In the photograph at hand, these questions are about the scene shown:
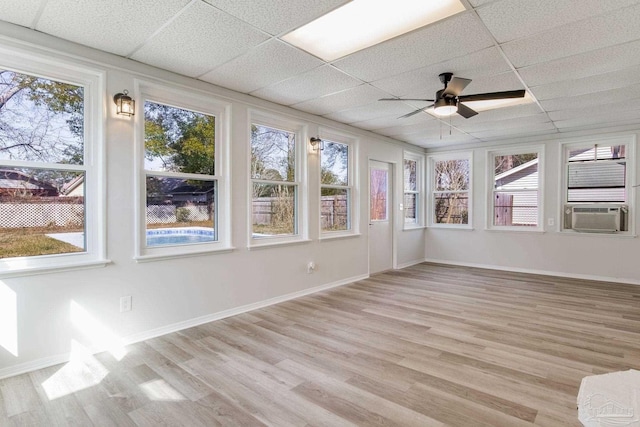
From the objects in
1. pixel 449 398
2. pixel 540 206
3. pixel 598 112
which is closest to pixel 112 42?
pixel 449 398

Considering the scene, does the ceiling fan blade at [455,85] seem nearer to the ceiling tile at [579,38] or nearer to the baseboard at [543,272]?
the ceiling tile at [579,38]

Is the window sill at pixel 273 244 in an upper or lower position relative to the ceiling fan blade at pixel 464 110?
lower

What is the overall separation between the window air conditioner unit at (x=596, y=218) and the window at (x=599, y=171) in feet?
0.27

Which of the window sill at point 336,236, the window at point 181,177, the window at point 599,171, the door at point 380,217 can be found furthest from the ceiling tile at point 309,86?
the window at point 599,171

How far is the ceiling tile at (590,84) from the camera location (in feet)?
11.1

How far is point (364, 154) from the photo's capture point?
231 inches

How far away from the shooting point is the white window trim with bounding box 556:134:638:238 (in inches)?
215

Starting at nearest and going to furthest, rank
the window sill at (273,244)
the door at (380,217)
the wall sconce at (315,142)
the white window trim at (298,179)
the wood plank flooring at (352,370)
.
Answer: the wood plank flooring at (352,370) → the window sill at (273,244) → the white window trim at (298,179) → the wall sconce at (315,142) → the door at (380,217)

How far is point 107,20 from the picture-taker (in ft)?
8.01

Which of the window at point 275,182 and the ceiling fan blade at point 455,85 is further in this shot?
the window at point 275,182

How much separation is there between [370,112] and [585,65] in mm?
2347

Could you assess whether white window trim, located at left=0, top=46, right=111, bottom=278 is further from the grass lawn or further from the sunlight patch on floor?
the sunlight patch on floor

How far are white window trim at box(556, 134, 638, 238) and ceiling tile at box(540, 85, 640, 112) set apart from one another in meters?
1.65

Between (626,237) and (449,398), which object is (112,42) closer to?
(449,398)
